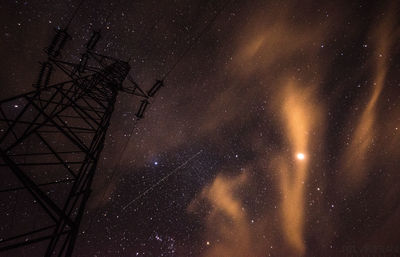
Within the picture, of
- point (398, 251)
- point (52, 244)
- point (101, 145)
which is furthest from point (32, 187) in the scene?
point (398, 251)

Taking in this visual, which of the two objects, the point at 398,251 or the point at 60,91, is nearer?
the point at 60,91

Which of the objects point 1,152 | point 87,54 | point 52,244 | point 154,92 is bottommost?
point 52,244

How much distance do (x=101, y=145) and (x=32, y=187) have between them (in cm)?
204

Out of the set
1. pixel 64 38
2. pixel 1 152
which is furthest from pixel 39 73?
pixel 1 152

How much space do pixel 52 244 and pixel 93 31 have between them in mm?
8122

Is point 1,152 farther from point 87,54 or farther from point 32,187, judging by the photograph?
point 87,54

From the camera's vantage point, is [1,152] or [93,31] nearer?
[1,152]

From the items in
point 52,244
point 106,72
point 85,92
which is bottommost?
point 52,244

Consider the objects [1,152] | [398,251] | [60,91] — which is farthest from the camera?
A: [398,251]

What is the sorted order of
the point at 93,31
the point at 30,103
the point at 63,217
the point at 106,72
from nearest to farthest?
the point at 63,217, the point at 30,103, the point at 106,72, the point at 93,31

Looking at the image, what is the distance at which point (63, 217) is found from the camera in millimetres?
3801

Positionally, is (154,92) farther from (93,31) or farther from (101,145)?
(101,145)

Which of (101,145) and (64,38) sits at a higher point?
(64,38)

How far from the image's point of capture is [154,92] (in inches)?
413
